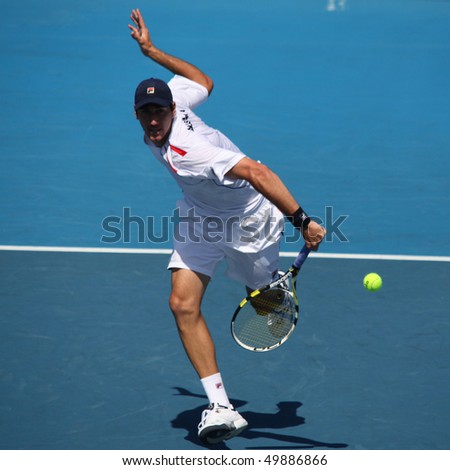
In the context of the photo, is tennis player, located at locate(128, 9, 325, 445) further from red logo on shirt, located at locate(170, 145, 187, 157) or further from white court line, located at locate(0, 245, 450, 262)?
white court line, located at locate(0, 245, 450, 262)

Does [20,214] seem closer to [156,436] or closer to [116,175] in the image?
[116,175]

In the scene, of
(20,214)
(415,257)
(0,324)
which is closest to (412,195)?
(415,257)

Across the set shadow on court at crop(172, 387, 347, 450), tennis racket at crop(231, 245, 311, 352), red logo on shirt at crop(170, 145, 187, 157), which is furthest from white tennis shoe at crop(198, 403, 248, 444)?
red logo on shirt at crop(170, 145, 187, 157)

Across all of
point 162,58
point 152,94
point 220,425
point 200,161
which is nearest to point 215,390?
point 220,425

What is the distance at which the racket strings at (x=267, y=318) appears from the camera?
758 centimetres

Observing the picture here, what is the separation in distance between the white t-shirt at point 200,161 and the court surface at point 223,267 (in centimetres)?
147

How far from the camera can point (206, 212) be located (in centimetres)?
756

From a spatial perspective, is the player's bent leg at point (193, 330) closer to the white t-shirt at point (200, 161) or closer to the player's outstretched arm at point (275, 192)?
the white t-shirt at point (200, 161)

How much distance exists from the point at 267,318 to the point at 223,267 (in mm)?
2670

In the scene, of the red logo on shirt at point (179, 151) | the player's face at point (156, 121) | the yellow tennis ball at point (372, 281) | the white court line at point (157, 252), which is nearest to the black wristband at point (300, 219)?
the red logo on shirt at point (179, 151)

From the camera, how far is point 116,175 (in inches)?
488

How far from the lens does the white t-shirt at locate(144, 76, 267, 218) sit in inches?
271

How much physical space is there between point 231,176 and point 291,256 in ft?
12.2

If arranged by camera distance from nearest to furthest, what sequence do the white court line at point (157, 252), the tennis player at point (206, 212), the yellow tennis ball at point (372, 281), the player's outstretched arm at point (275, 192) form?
the player's outstretched arm at point (275, 192) → the tennis player at point (206, 212) → the yellow tennis ball at point (372, 281) → the white court line at point (157, 252)
